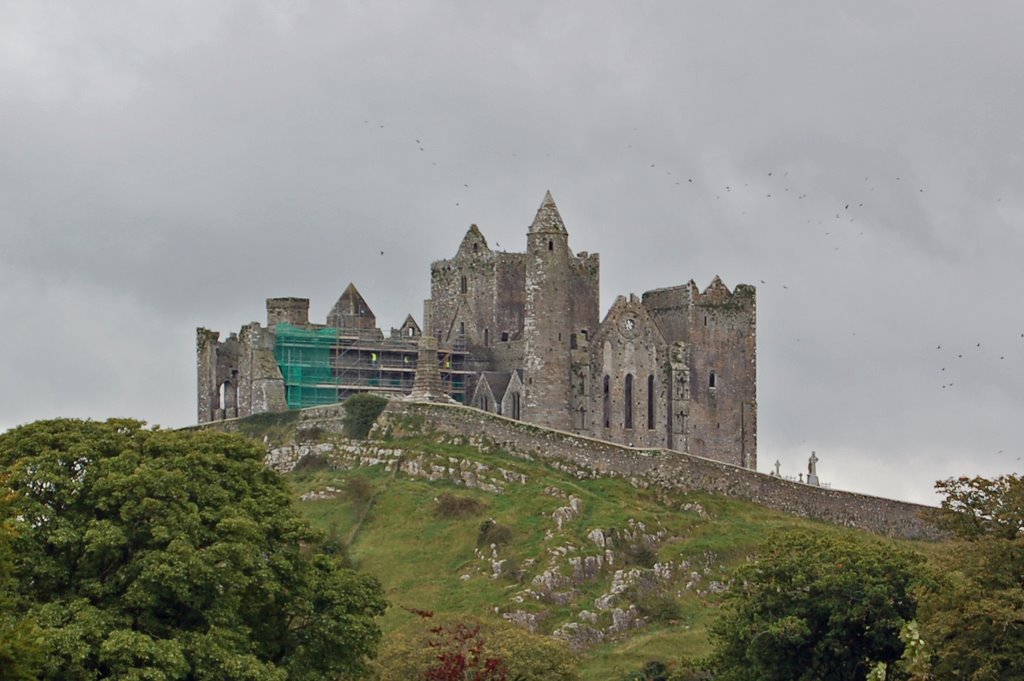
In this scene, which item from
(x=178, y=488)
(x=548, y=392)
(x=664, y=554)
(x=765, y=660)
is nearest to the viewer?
(x=178, y=488)

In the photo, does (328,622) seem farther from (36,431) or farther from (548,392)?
(548,392)

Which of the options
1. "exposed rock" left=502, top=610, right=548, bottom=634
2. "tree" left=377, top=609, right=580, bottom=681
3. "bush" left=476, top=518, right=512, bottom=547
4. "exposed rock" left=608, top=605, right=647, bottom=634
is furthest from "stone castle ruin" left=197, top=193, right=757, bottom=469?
"tree" left=377, top=609, right=580, bottom=681

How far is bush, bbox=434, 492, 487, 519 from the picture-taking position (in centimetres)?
8956

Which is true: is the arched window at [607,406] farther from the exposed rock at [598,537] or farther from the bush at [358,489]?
the exposed rock at [598,537]

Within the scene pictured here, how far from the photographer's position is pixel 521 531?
286 feet

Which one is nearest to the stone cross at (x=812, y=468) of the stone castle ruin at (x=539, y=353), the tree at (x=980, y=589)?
the stone castle ruin at (x=539, y=353)

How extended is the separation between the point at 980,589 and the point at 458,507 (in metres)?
34.5

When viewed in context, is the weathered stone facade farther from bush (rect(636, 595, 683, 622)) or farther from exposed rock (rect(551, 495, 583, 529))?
bush (rect(636, 595, 683, 622))

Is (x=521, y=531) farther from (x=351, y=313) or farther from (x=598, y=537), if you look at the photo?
(x=351, y=313)

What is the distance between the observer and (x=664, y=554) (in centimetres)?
8675

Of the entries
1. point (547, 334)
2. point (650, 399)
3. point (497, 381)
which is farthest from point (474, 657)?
point (650, 399)

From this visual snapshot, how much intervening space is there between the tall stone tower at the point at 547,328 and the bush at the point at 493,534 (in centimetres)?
1275

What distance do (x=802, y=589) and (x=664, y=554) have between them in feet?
66.8

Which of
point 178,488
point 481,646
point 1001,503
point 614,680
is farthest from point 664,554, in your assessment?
point 178,488
